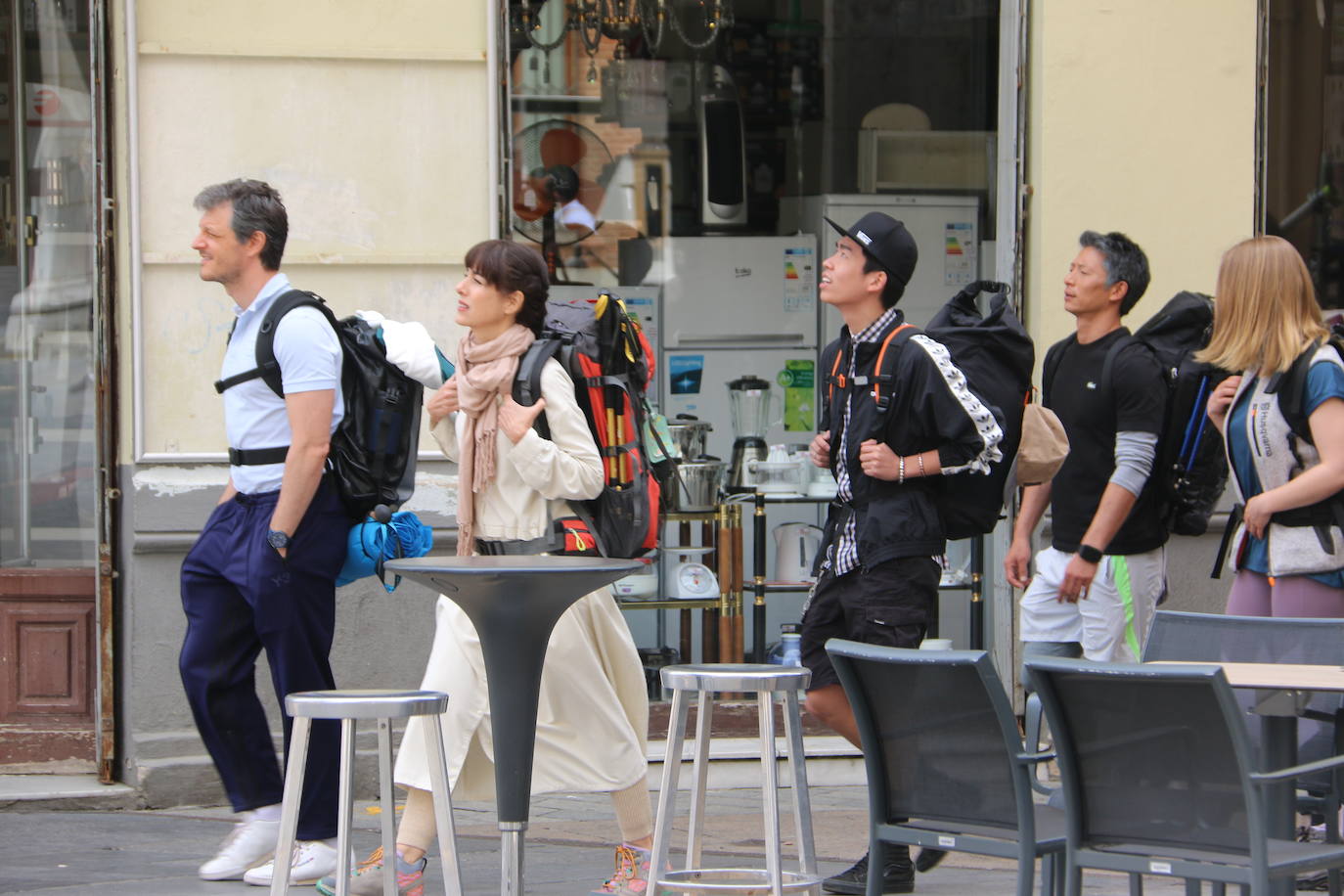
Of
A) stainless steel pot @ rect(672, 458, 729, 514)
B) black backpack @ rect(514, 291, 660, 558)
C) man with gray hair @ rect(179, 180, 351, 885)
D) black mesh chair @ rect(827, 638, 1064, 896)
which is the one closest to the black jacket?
black backpack @ rect(514, 291, 660, 558)

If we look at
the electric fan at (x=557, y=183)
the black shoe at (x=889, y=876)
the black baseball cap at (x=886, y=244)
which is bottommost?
the black shoe at (x=889, y=876)

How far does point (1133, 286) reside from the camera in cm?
619

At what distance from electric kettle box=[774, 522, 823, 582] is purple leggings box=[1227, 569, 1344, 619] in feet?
10.3

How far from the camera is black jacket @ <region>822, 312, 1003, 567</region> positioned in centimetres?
514

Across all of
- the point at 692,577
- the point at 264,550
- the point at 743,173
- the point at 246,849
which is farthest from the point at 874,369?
the point at 743,173

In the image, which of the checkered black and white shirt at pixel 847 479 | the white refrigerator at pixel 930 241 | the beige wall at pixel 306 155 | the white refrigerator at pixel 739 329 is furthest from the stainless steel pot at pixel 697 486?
the checkered black and white shirt at pixel 847 479

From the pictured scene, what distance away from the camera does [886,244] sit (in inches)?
211

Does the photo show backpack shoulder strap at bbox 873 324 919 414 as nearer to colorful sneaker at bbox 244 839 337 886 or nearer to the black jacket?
the black jacket

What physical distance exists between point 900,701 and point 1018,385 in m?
1.76

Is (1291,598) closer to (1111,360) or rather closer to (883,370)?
(1111,360)

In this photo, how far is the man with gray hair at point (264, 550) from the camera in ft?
16.9

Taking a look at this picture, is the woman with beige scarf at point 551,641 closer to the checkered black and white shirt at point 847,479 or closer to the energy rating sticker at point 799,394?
the checkered black and white shirt at point 847,479

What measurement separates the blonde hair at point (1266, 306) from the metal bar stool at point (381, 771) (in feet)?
8.82

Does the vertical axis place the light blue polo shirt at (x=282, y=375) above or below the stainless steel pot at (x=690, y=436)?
above
